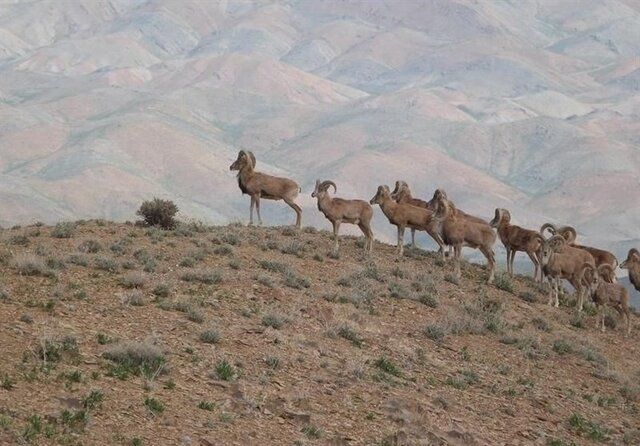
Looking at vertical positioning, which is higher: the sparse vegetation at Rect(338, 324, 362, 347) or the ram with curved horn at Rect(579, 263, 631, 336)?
the ram with curved horn at Rect(579, 263, 631, 336)

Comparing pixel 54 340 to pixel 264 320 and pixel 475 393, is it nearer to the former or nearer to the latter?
pixel 264 320

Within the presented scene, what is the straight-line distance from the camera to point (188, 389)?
45.0 ft

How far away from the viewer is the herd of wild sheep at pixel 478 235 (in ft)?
85.3

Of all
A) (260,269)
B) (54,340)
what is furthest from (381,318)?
(54,340)

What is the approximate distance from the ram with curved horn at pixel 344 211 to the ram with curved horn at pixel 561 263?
4639 mm

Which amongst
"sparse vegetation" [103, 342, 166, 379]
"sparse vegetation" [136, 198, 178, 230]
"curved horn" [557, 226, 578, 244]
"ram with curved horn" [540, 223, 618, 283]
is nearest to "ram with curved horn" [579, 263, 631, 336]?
"ram with curved horn" [540, 223, 618, 283]

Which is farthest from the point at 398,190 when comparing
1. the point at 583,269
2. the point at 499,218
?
the point at 583,269

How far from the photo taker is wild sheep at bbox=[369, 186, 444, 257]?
27.4m

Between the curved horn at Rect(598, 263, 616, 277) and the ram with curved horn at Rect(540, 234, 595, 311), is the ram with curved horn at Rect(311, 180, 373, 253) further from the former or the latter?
the curved horn at Rect(598, 263, 616, 277)

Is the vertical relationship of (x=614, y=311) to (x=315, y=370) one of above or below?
above

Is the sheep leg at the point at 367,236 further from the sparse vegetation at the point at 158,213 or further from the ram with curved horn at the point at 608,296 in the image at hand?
the ram with curved horn at the point at 608,296

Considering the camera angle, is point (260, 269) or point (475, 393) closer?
point (475, 393)

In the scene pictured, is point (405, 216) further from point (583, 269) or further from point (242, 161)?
point (242, 161)

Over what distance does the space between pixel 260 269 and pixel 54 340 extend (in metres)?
8.01
